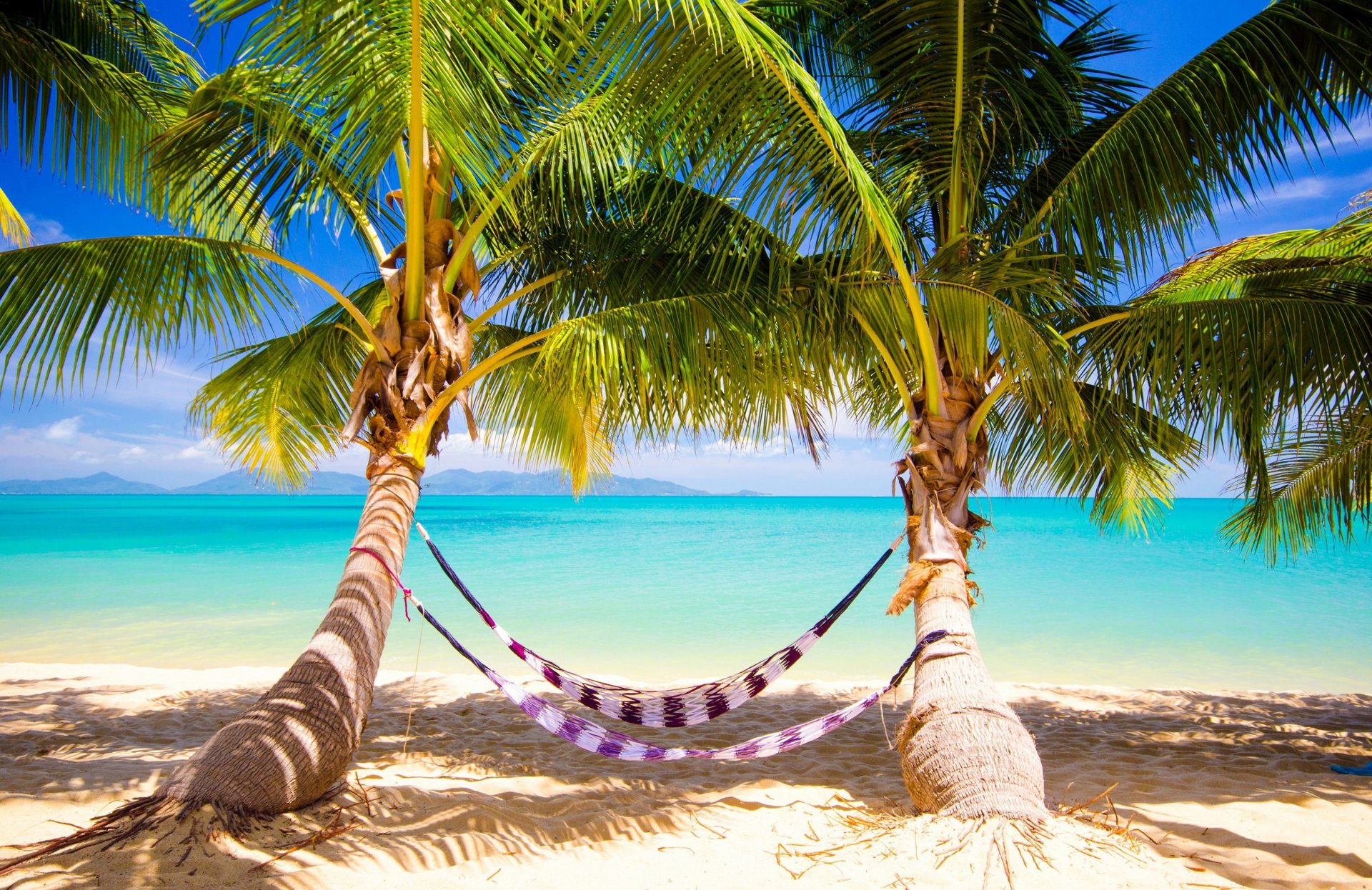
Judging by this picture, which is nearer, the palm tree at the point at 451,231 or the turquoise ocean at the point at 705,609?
the palm tree at the point at 451,231

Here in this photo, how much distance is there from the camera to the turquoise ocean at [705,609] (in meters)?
6.02

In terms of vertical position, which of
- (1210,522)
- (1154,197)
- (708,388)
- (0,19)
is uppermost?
(0,19)

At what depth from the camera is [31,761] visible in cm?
285

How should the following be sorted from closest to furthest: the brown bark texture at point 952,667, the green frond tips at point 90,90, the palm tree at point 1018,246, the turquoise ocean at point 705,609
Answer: the brown bark texture at point 952,667, the palm tree at point 1018,246, the green frond tips at point 90,90, the turquoise ocean at point 705,609

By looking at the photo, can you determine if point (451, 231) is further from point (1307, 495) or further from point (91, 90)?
point (1307, 495)

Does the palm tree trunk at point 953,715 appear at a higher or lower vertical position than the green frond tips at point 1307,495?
lower

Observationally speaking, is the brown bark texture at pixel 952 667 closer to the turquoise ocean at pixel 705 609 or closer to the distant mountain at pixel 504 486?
the turquoise ocean at pixel 705 609

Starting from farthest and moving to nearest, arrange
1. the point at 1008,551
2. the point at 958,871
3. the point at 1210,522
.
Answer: the point at 1210,522, the point at 1008,551, the point at 958,871

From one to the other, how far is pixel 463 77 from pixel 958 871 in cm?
272

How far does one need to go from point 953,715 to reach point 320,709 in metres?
1.98

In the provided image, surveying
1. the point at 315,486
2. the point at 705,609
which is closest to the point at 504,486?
the point at 315,486

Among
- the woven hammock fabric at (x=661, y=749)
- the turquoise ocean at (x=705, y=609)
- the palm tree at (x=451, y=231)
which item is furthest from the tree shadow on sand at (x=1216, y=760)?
the palm tree at (x=451, y=231)

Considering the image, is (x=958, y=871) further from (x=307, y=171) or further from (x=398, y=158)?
(x=307, y=171)

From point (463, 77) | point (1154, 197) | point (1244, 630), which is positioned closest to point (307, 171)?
point (463, 77)
